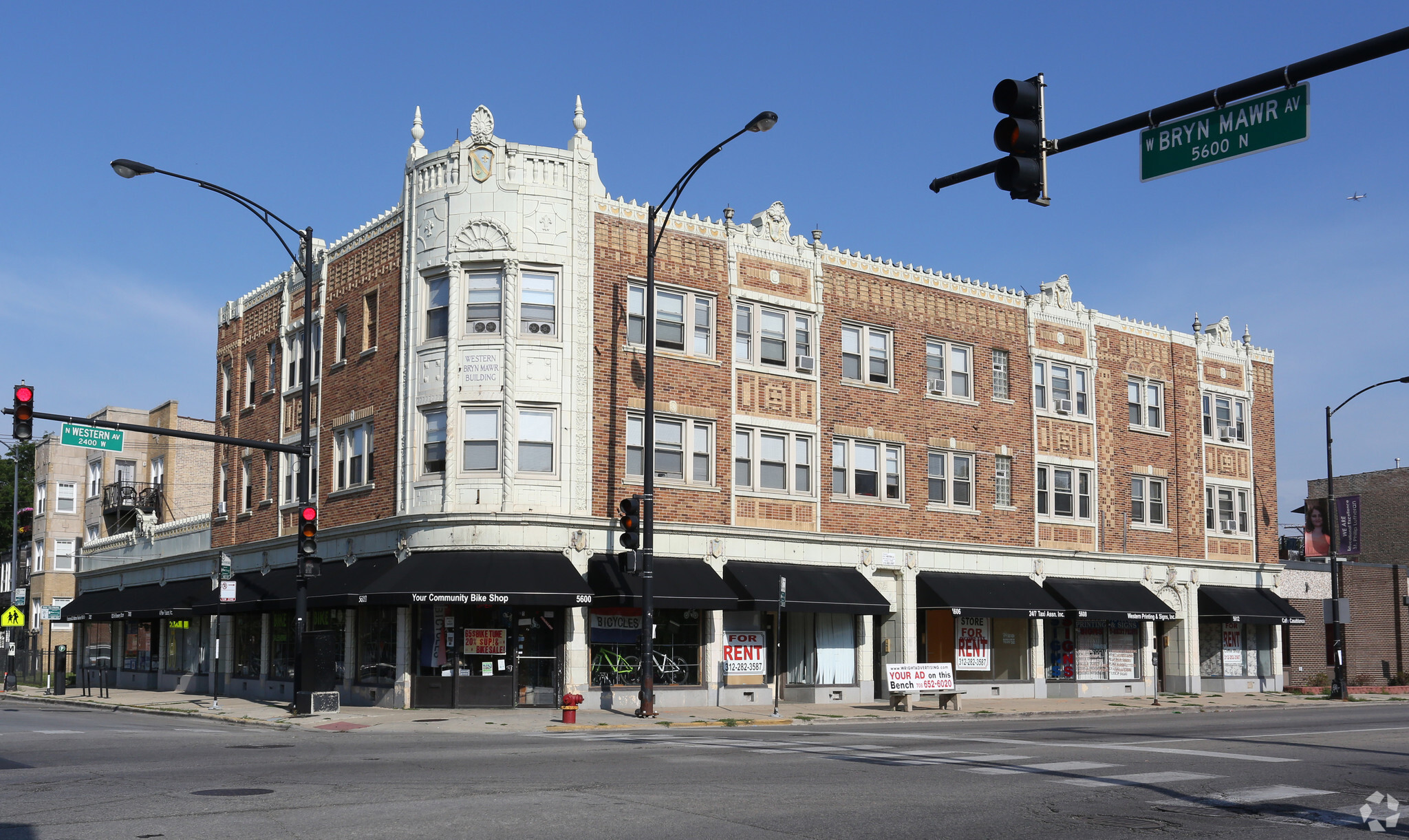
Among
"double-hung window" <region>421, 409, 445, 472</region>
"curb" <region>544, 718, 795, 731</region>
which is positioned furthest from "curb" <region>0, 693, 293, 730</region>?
"double-hung window" <region>421, 409, 445, 472</region>

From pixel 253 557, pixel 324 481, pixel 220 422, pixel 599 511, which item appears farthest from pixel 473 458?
pixel 220 422

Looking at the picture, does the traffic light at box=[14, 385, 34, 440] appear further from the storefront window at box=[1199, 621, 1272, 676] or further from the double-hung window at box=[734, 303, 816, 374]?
the storefront window at box=[1199, 621, 1272, 676]

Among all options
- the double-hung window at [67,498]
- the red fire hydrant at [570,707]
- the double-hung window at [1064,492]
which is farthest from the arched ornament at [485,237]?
the double-hung window at [67,498]

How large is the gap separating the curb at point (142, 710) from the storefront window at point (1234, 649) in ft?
99.0

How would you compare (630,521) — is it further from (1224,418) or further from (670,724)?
(1224,418)

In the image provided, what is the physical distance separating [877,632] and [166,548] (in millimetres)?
25610

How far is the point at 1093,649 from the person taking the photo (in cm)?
4019

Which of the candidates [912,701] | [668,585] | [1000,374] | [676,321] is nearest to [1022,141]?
[668,585]

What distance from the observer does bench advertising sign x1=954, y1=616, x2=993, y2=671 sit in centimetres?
3709

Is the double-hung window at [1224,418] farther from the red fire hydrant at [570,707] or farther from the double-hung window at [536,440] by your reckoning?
the red fire hydrant at [570,707]

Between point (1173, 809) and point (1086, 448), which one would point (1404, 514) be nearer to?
point (1086, 448)

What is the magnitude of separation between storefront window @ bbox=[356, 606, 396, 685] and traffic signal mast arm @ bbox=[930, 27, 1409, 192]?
2162 cm

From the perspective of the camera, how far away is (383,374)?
32562 millimetres

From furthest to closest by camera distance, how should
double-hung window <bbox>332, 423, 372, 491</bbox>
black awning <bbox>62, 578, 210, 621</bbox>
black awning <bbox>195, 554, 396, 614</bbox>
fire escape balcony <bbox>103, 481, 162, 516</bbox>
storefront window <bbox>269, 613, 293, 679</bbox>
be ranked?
fire escape balcony <bbox>103, 481, 162, 516</bbox> < black awning <bbox>62, 578, 210, 621</bbox> < storefront window <bbox>269, 613, 293, 679</bbox> < double-hung window <bbox>332, 423, 372, 491</bbox> < black awning <bbox>195, 554, 396, 614</bbox>
